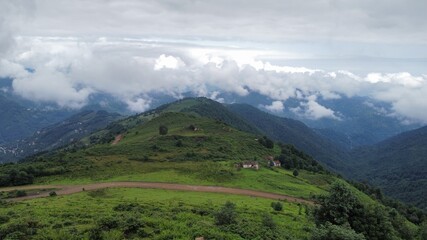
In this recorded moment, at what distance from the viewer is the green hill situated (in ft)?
126

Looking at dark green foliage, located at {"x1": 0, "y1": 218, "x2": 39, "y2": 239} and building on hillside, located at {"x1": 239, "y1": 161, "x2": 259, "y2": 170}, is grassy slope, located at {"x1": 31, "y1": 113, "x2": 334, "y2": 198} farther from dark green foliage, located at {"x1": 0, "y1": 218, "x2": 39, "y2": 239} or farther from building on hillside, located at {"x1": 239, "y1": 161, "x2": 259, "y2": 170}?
dark green foliage, located at {"x1": 0, "y1": 218, "x2": 39, "y2": 239}

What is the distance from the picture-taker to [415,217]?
436 feet

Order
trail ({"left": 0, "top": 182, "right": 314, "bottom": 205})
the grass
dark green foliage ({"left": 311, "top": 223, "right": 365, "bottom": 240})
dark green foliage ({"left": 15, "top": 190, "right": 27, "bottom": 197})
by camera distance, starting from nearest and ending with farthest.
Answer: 1. dark green foliage ({"left": 311, "top": 223, "right": 365, "bottom": 240})
2. dark green foliage ({"left": 15, "top": 190, "right": 27, "bottom": 197})
3. trail ({"left": 0, "top": 182, "right": 314, "bottom": 205})
4. the grass

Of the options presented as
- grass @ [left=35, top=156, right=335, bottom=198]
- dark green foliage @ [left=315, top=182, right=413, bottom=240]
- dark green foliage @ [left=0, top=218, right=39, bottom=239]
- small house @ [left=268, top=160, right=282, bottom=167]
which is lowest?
grass @ [left=35, top=156, right=335, bottom=198]

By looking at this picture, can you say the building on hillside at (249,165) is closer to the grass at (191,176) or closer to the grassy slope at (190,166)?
the grass at (191,176)

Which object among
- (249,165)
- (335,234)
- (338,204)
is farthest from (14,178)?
(335,234)

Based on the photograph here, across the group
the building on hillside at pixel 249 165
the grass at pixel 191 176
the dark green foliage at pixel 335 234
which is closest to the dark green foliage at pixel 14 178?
the grass at pixel 191 176

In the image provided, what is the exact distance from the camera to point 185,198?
78438 millimetres

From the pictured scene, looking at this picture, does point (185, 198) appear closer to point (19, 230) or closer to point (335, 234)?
point (19, 230)

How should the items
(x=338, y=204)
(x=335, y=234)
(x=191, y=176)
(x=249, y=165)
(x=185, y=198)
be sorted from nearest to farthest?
A: (x=335, y=234) → (x=338, y=204) → (x=185, y=198) → (x=191, y=176) → (x=249, y=165)

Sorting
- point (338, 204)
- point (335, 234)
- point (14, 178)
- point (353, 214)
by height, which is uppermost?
point (338, 204)

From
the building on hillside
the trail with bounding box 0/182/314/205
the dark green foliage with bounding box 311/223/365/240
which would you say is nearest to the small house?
Answer: the building on hillside

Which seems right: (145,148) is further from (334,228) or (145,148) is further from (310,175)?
(334,228)

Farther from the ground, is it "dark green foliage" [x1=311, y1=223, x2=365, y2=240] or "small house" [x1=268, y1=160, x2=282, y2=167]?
"dark green foliage" [x1=311, y1=223, x2=365, y2=240]
